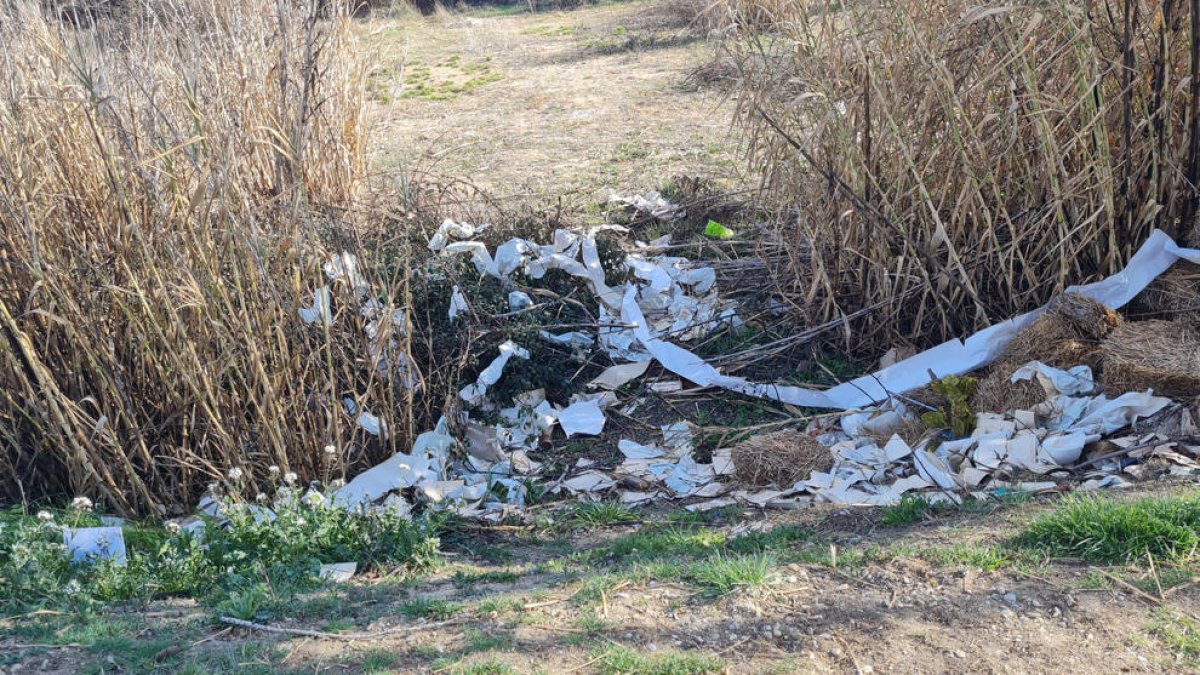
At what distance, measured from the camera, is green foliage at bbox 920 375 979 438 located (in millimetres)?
4184

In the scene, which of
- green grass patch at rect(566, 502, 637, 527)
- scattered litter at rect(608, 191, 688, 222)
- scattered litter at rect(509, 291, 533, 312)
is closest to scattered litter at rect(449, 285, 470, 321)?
scattered litter at rect(509, 291, 533, 312)

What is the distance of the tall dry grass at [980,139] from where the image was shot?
4410mm

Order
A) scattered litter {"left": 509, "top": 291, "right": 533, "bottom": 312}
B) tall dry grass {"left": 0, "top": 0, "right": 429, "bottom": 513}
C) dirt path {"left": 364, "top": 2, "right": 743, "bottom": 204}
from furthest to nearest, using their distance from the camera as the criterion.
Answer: dirt path {"left": 364, "top": 2, "right": 743, "bottom": 204}, scattered litter {"left": 509, "top": 291, "right": 533, "bottom": 312}, tall dry grass {"left": 0, "top": 0, "right": 429, "bottom": 513}

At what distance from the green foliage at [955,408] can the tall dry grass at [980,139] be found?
16.6 inches

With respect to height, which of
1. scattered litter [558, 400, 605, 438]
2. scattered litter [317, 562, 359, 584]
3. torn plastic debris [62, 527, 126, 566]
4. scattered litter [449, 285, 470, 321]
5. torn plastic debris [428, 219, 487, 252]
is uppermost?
torn plastic debris [428, 219, 487, 252]

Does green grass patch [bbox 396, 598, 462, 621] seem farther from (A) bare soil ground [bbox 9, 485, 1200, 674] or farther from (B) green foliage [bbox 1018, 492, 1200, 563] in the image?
(B) green foliage [bbox 1018, 492, 1200, 563]

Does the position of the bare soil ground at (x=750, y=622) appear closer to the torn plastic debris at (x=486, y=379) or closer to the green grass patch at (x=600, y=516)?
the green grass patch at (x=600, y=516)

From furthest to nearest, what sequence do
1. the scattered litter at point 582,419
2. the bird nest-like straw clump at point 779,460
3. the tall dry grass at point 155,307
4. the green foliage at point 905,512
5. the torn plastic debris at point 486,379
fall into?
the torn plastic debris at point 486,379, the scattered litter at point 582,419, the bird nest-like straw clump at point 779,460, the tall dry grass at point 155,307, the green foliage at point 905,512

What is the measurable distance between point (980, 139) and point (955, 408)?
Result: 1.15 metres

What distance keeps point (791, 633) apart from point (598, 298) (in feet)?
9.61

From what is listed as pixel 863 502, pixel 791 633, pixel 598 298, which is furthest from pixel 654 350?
pixel 791 633

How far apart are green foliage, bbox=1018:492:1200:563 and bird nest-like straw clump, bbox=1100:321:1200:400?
82cm

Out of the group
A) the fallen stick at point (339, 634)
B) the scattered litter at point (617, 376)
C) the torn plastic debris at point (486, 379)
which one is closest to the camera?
the fallen stick at point (339, 634)

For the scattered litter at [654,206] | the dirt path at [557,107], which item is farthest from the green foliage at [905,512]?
the scattered litter at [654,206]
